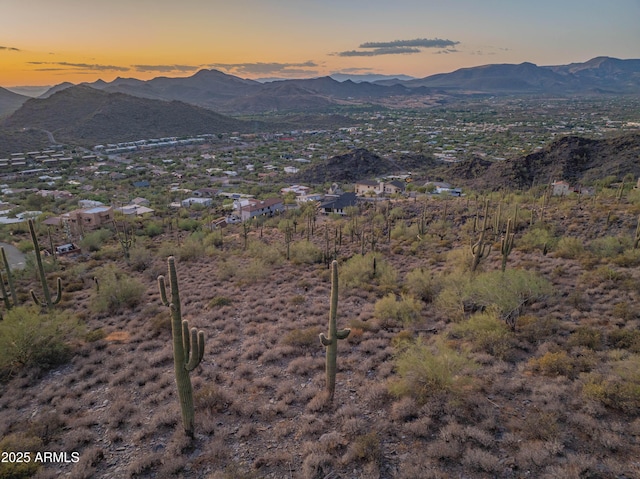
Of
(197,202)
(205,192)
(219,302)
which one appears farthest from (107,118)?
(219,302)

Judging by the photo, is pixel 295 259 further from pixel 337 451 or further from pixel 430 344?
pixel 337 451

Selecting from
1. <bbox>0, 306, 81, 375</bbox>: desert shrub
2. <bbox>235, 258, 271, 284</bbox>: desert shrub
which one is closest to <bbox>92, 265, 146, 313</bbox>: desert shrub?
<bbox>0, 306, 81, 375</bbox>: desert shrub

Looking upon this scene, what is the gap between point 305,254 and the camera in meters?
24.7

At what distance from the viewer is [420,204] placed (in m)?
38.8

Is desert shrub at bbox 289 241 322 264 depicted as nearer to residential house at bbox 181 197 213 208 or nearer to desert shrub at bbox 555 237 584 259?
desert shrub at bbox 555 237 584 259

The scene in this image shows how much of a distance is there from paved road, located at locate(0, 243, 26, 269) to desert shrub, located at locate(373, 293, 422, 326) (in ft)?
82.0

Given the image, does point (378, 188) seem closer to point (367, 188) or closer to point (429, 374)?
point (367, 188)

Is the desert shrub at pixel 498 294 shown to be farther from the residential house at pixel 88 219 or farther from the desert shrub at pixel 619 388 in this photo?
the residential house at pixel 88 219

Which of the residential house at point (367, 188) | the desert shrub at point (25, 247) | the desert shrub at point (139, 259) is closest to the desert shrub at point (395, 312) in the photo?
the desert shrub at point (139, 259)

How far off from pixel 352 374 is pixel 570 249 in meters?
15.9

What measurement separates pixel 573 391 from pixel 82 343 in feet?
49.1

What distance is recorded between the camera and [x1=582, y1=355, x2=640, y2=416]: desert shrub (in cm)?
877

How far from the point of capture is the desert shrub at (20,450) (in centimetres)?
757

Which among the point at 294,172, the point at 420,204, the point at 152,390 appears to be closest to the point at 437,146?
the point at 294,172
